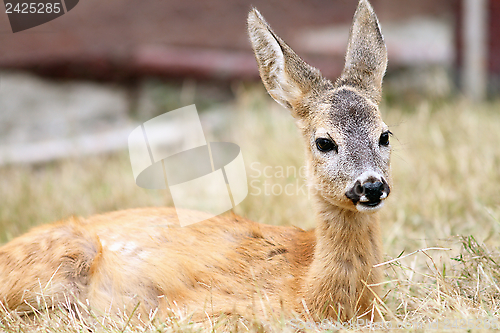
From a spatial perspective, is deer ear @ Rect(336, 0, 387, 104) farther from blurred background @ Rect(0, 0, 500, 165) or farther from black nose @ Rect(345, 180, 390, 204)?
blurred background @ Rect(0, 0, 500, 165)

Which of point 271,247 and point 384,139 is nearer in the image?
point 384,139

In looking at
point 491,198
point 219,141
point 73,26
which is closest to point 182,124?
point 219,141

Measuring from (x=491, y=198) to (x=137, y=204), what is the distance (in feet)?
10.5

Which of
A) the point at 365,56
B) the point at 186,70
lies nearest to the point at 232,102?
the point at 186,70

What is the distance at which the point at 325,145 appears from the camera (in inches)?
117

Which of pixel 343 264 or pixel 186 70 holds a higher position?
pixel 186 70

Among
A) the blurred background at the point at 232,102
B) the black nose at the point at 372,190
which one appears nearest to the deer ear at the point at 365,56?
the black nose at the point at 372,190

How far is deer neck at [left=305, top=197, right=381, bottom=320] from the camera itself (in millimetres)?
2779

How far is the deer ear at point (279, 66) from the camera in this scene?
123 inches

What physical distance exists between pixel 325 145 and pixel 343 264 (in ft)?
2.19

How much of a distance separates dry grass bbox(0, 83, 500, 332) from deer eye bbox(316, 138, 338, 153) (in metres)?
0.43

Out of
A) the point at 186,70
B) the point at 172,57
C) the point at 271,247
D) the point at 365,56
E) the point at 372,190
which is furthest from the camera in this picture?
the point at 186,70

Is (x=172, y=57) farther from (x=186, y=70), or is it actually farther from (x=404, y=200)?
(x=404, y=200)

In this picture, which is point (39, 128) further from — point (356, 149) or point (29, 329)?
point (356, 149)
